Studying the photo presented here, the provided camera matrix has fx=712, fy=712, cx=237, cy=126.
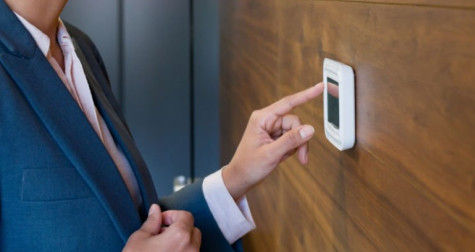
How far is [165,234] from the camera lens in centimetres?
115

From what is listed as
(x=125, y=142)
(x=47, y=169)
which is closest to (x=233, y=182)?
(x=125, y=142)

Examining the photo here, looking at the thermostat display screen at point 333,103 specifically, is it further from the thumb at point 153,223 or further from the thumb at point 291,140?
the thumb at point 153,223

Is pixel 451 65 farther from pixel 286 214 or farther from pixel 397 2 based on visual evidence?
pixel 286 214

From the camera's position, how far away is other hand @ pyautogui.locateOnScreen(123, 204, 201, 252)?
3.68 feet

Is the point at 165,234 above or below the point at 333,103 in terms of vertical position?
below

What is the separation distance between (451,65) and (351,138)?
1.17 feet

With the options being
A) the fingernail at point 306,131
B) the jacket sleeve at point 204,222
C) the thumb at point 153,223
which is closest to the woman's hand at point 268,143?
the fingernail at point 306,131

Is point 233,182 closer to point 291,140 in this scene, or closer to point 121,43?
point 291,140

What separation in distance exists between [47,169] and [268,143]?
412mm

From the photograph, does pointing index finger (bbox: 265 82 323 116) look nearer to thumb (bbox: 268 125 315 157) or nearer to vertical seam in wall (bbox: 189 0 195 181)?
thumb (bbox: 268 125 315 157)

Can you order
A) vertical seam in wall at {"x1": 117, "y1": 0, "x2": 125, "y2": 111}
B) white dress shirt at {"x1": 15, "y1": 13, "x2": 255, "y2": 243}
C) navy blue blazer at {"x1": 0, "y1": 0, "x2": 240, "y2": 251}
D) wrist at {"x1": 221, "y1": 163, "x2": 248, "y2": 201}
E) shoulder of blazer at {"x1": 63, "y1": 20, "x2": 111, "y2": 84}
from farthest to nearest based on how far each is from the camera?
1. vertical seam in wall at {"x1": 117, "y1": 0, "x2": 125, "y2": 111}
2. shoulder of blazer at {"x1": 63, "y1": 20, "x2": 111, "y2": 84}
3. wrist at {"x1": 221, "y1": 163, "x2": 248, "y2": 201}
4. white dress shirt at {"x1": 15, "y1": 13, "x2": 255, "y2": 243}
5. navy blue blazer at {"x1": 0, "y1": 0, "x2": 240, "y2": 251}

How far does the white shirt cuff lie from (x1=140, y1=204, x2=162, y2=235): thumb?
312 mm

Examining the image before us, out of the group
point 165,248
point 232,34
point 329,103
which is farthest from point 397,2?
point 232,34

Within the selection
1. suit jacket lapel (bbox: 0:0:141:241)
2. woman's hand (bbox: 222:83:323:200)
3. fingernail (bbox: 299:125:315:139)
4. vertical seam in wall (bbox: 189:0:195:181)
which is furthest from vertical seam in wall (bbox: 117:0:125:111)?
fingernail (bbox: 299:125:315:139)
